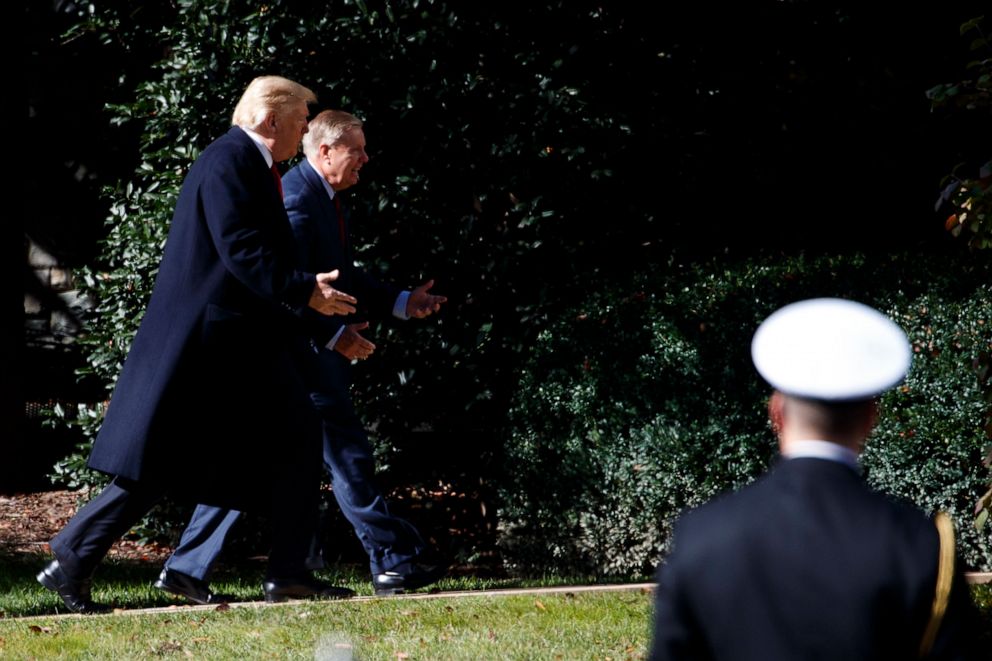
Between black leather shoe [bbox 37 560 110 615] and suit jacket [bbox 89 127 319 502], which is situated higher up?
suit jacket [bbox 89 127 319 502]

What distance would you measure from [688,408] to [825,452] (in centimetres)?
499

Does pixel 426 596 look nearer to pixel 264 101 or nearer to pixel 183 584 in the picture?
pixel 183 584

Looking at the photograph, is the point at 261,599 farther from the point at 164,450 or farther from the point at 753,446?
the point at 753,446

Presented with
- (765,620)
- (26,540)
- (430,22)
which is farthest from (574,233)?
(765,620)

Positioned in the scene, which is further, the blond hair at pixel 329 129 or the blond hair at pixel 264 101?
the blond hair at pixel 329 129

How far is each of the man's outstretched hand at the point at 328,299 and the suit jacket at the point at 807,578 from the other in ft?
11.7

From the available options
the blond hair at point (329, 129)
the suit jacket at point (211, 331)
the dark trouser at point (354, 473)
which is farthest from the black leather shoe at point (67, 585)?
the blond hair at point (329, 129)

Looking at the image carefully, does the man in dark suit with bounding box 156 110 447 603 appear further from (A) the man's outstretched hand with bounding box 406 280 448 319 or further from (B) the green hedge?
(B) the green hedge

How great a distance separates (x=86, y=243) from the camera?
12391 mm

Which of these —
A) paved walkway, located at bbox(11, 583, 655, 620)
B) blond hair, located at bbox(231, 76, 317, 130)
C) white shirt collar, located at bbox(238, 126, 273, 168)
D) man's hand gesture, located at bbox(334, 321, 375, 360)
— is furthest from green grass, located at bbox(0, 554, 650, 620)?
blond hair, located at bbox(231, 76, 317, 130)

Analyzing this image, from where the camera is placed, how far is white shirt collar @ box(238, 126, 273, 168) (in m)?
5.36

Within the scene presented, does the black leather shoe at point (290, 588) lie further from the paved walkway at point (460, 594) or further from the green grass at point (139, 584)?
the green grass at point (139, 584)

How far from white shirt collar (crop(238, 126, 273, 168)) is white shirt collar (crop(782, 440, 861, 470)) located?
Result: 381cm

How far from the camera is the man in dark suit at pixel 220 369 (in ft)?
16.8
